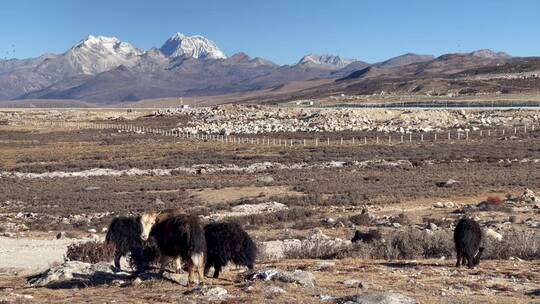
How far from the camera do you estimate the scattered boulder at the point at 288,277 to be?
11213mm

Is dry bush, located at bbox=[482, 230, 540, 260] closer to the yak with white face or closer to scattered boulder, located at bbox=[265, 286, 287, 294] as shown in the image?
scattered boulder, located at bbox=[265, 286, 287, 294]

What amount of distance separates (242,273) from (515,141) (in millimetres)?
50995

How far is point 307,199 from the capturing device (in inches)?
A: 1148

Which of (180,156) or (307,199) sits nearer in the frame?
(307,199)

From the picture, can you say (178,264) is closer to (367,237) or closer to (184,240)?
(184,240)

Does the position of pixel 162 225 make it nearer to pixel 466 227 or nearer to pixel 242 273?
pixel 242 273

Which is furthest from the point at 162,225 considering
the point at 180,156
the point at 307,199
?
the point at 180,156

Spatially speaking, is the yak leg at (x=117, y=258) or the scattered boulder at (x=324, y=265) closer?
the scattered boulder at (x=324, y=265)

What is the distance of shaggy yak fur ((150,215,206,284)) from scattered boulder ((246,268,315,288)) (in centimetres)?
92

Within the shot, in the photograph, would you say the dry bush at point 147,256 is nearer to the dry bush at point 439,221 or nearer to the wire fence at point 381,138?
the dry bush at point 439,221

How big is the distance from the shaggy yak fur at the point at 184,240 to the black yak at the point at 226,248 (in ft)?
1.87

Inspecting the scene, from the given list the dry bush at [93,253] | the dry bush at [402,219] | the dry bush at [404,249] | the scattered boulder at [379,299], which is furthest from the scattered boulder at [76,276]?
the dry bush at [402,219]

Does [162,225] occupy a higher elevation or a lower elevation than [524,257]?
higher

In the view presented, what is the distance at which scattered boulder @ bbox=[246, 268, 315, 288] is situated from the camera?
11213mm
